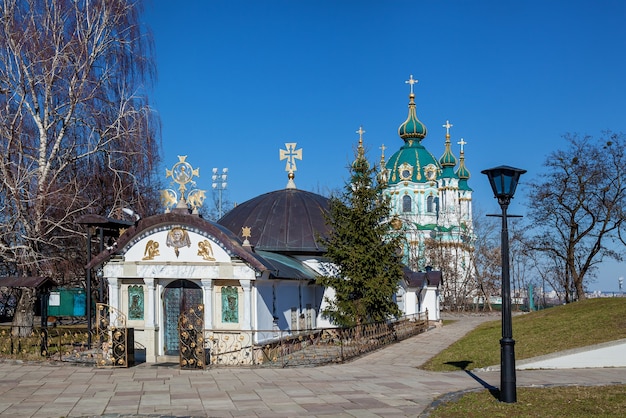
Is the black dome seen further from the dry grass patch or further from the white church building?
the dry grass patch

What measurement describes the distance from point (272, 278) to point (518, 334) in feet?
28.8

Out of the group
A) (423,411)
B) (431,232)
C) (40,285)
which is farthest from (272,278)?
(431,232)

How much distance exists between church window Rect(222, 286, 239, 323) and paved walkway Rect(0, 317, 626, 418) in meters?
2.11

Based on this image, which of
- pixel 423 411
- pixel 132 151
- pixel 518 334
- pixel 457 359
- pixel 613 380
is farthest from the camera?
pixel 132 151

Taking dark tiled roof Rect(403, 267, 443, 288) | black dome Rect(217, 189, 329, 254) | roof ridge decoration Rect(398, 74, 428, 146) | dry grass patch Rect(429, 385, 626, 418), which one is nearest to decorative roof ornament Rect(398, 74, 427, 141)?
roof ridge decoration Rect(398, 74, 428, 146)

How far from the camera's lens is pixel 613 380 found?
13.8 metres

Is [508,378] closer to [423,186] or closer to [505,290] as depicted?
[505,290]

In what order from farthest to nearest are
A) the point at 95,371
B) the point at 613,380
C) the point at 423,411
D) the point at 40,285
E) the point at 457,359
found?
the point at 40,285, the point at 457,359, the point at 95,371, the point at 613,380, the point at 423,411

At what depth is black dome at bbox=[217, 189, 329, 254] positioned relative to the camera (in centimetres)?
2567

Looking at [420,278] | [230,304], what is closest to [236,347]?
[230,304]

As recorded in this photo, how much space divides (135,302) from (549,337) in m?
12.1

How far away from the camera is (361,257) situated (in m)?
23.8

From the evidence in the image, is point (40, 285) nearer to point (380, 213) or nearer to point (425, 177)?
point (380, 213)

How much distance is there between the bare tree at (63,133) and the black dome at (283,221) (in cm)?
414
